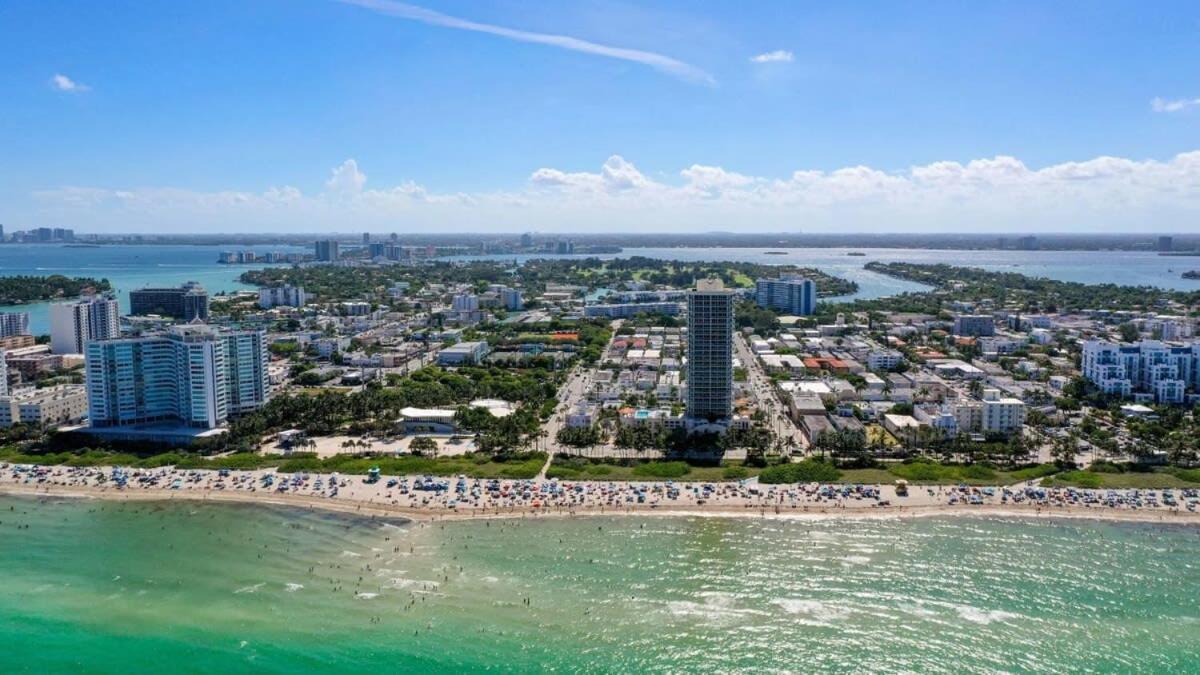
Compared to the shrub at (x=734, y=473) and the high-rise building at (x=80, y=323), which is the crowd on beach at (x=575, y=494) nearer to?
the shrub at (x=734, y=473)

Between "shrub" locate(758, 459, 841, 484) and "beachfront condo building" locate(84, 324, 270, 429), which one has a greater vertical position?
"beachfront condo building" locate(84, 324, 270, 429)

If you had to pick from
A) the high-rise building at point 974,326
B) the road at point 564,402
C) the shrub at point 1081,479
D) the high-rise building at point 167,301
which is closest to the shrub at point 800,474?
the shrub at point 1081,479

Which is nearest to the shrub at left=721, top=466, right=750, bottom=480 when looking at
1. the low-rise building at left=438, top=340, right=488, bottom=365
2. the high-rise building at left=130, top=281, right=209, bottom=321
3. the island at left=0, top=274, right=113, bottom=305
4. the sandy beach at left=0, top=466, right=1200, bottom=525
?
the sandy beach at left=0, top=466, right=1200, bottom=525

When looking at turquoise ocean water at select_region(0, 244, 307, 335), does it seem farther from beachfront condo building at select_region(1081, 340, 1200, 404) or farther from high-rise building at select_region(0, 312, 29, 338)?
beachfront condo building at select_region(1081, 340, 1200, 404)

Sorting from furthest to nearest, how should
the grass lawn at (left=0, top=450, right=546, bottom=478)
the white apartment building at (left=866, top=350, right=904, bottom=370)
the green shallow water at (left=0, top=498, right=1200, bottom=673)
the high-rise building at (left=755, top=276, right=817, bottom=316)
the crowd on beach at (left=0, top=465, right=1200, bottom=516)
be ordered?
the high-rise building at (left=755, top=276, right=817, bottom=316) < the white apartment building at (left=866, top=350, right=904, bottom=370) < the grass lawn at (left=0, top=450, right=546, bottom=478) < the crowd on beach at (left=0, top=465, right=1200, bottom=516) < the green shallow water at (left=0, top=498, right=1200, bottom=673)

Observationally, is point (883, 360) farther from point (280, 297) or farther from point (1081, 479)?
point (280, 297)

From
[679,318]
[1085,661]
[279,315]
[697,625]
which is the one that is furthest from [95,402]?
[679,318]
